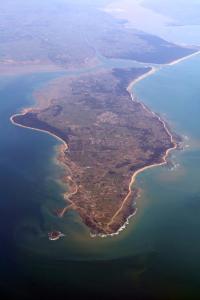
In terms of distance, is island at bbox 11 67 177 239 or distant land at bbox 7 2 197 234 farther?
distant land at bbox 7 2 197 234

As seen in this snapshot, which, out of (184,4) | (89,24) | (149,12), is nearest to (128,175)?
(89,24)

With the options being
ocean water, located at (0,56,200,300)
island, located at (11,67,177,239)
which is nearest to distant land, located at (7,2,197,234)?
island, located at (11,67,177,239)

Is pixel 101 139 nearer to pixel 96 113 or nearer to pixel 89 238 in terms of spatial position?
pixel 96 113

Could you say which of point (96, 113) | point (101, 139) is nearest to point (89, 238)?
point (101, 139)

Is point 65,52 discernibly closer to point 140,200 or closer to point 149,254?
point 140,200

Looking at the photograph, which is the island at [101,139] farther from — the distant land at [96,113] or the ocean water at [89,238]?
the ocean water at [89,238]

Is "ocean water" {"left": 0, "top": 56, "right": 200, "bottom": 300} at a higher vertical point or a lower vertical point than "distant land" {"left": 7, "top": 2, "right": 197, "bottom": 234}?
lower

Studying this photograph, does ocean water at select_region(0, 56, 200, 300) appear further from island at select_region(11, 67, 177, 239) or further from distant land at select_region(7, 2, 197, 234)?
distant land at select_region(7, 2, 197, 234)

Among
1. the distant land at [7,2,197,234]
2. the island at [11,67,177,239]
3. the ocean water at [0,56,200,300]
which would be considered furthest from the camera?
the distant land at [7,2,197,234]
